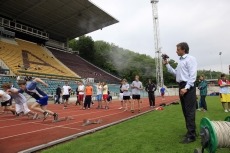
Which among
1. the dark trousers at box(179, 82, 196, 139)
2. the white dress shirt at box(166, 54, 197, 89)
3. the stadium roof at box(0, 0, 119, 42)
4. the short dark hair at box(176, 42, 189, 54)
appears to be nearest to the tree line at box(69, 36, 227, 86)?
the stadium roof at box(0, 0, 119, 42)

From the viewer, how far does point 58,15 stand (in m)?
32.5

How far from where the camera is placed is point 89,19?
3456cm

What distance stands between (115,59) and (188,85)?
56.7 meters

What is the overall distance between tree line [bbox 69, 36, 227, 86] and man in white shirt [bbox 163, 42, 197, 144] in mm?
48338

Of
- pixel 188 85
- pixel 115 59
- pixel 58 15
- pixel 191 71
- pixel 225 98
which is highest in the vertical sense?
pixel 58 15

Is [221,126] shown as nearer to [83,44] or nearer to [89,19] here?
[89,19]

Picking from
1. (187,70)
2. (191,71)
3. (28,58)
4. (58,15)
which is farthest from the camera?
(58,15)

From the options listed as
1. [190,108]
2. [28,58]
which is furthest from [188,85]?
[28,58]

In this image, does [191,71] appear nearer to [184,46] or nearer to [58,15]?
[184,46]

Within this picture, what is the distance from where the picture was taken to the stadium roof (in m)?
28.6

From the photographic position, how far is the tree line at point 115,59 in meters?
52.8

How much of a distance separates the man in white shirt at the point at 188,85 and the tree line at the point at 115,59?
4834 centimetres

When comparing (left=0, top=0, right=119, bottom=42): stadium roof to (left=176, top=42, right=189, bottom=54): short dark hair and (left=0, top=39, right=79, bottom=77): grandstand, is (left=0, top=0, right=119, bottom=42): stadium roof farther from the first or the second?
(left=176, top=42, right=189, bottom=54): short dark hair

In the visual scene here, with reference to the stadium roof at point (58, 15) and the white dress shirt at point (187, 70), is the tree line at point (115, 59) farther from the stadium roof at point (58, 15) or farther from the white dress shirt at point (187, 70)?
the white dress shirt at point (187, 70)
